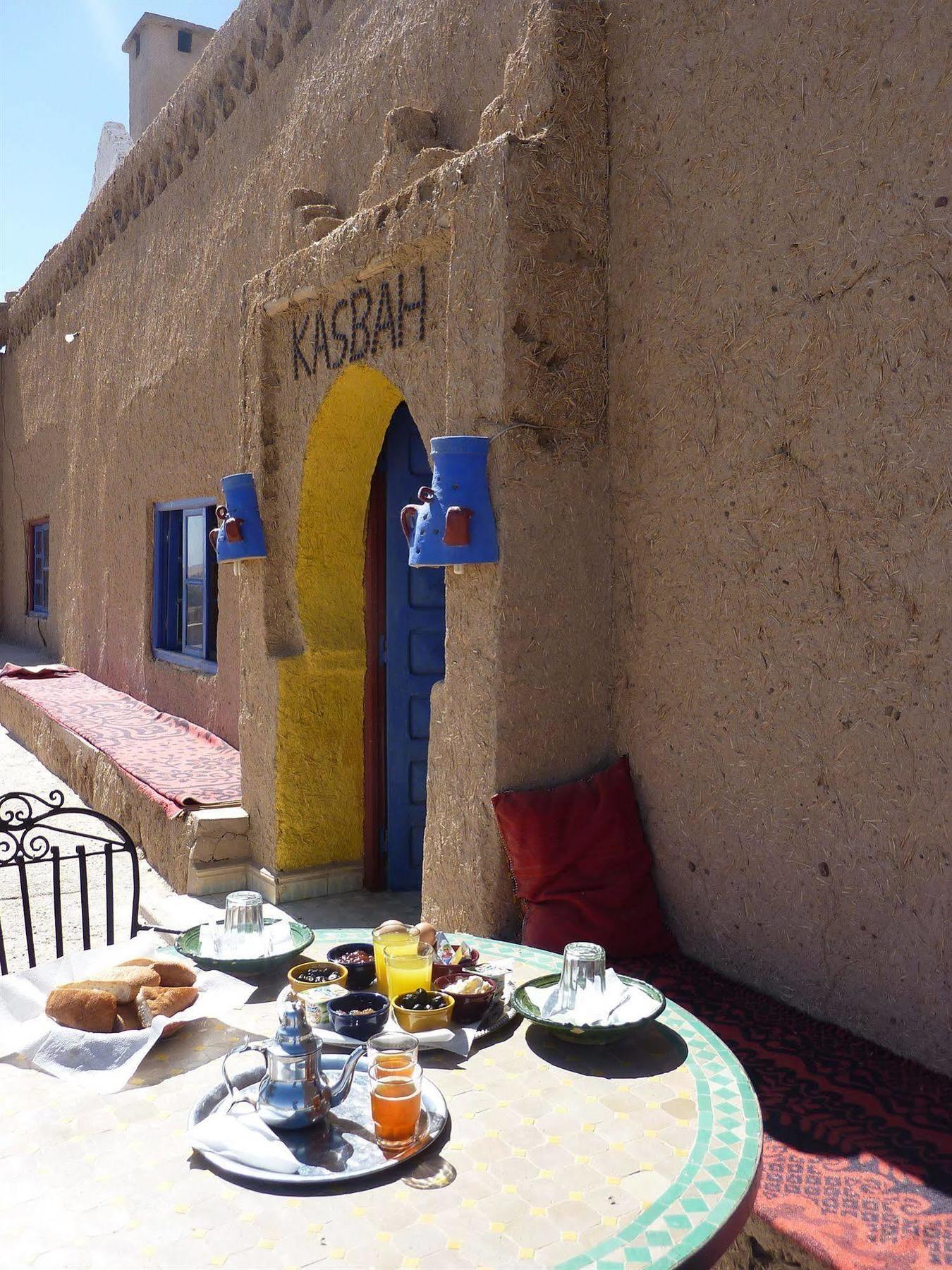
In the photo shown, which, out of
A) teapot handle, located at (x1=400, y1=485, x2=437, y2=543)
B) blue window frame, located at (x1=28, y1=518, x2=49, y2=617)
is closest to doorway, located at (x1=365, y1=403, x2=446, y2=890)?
teapot handle, located at (x1=400, y1=485, x2=437, y2=543)

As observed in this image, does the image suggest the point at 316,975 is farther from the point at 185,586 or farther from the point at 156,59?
the point at 156,59

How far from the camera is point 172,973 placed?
2.07 meters

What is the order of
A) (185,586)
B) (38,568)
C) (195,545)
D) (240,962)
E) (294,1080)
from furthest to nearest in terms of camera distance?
(38,568) → (185,586) → (195,545) → (240,962) → (294,1080)

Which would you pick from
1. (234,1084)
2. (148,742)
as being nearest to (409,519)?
(234,1084)

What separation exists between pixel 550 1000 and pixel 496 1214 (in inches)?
22.8

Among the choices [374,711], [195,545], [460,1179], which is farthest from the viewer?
[195,545]

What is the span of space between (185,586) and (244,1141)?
611 centimetres

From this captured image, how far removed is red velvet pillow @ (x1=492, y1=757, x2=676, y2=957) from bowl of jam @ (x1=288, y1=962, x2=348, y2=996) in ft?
3.59

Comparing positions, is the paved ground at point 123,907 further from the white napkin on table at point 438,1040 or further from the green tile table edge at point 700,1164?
the green tile table edge at point 700,1164

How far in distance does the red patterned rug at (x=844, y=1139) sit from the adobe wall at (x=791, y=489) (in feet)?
0.42

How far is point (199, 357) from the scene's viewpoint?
6.67 m

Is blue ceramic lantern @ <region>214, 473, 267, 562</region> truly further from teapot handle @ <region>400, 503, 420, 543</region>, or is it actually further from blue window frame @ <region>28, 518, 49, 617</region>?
blue window frame @ <region>28, 518, 49, 617</region>

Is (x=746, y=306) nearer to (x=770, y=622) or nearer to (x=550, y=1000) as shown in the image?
(x=770, y=622)

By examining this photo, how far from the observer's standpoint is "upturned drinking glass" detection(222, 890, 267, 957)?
2256 mm
